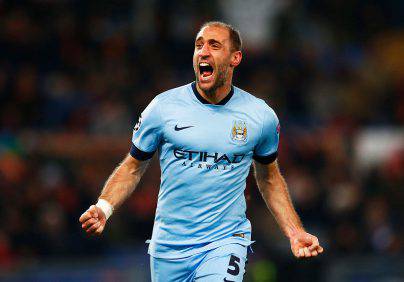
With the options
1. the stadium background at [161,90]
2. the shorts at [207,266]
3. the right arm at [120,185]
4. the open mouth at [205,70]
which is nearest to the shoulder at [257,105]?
the open mouth at [205,70]

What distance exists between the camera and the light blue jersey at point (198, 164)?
20.1 feet

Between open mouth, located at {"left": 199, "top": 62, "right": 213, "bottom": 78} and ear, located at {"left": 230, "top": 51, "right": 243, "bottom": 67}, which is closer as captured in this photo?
open mouth, located at {"left": 199, "top": 62, "right": 213, "bottom": 78}

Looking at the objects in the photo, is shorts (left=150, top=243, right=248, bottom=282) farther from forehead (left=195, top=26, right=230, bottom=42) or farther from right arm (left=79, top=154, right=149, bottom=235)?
forehead (left=195, top=26, right=230, bottom=42)

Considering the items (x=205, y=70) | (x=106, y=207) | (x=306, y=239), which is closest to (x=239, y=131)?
(x=205, y=70)

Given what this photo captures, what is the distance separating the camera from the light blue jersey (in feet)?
20.1

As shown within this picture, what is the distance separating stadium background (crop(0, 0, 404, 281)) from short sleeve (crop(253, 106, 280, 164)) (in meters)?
5.04

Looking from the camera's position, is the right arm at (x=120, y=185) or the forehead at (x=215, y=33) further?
the forehead at (x=215, y=33)

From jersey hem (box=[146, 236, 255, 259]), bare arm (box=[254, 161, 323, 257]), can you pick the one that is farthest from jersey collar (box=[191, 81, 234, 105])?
jersey hem (box=[146, 236, 255, 259])

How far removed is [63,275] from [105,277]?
1.64 feet

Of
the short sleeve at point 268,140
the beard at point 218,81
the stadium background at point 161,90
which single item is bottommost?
the stadium background at point 161,90

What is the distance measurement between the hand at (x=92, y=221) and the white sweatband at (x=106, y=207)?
0.18 metres

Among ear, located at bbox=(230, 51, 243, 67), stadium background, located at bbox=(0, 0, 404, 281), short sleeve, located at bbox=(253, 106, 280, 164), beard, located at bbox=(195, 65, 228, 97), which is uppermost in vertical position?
ear, located at bbox=(230, 51, 243, 67)

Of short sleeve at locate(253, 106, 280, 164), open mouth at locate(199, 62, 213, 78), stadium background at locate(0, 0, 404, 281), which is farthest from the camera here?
stadium background at locate(0, 0, 404, 281)

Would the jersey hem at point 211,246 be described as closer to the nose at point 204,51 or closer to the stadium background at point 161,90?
the nose at point 204,51
